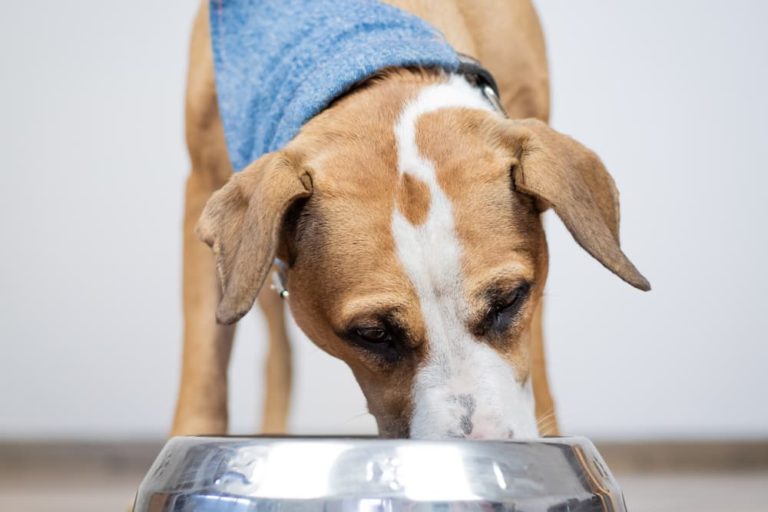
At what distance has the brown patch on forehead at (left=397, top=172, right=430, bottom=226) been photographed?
5.65ft

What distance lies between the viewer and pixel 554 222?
4020mm

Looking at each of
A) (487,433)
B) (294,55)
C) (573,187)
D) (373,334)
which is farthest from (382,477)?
(294,55)

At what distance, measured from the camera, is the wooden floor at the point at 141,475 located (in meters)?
3.11

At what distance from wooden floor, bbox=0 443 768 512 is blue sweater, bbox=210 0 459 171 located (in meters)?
1.26

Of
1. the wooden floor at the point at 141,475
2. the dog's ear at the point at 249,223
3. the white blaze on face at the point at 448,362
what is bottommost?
the wooden floor at the point at 141,475

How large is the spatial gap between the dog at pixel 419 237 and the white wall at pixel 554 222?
1933 millimetres

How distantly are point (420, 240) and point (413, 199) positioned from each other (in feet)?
0.26

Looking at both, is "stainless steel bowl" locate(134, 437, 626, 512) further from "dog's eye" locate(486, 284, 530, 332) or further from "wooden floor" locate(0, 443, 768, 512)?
"wooden floor" locate(0, 443, 768, 512)

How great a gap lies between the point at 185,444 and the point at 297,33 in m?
1.15

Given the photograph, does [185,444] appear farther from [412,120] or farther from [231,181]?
[412,120]

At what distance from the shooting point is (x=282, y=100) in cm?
220

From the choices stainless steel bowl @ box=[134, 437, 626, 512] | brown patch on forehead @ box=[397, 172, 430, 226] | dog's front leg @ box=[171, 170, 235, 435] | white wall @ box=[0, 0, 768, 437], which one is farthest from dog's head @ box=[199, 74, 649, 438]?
white wall @ box=[0, 0, 768, 437]

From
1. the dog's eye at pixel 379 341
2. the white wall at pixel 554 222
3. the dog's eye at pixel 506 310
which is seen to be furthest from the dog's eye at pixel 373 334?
the white wall at pixel 554 222

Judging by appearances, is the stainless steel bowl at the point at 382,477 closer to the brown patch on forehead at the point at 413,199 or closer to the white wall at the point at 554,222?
the brown patch on forehead at the point at 413,199
